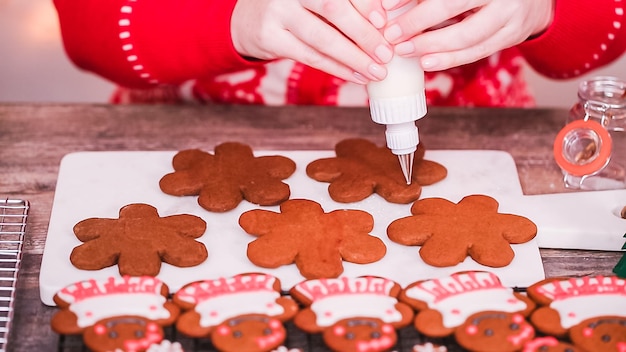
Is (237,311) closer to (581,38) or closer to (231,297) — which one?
(231,297)

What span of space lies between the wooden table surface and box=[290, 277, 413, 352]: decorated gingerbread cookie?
34 cm

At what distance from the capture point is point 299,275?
35.1 inches

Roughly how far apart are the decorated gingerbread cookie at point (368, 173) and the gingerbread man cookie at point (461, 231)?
0.12 ft

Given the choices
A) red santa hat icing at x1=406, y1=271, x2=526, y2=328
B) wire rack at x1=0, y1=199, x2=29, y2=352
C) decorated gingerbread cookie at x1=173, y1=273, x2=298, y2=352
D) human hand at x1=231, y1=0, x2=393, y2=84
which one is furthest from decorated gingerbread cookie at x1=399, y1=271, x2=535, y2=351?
wire rack at x1=0, y1=199, x2=29, y2=352

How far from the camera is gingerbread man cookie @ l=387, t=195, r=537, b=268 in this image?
914 mm

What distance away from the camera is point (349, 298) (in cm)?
83

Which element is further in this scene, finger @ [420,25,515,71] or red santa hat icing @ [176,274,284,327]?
finger @ [420,25,515,71]

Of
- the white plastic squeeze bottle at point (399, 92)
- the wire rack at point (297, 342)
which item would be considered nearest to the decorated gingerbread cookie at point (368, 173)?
the white plastic squeeze bottle at point (399, 92)

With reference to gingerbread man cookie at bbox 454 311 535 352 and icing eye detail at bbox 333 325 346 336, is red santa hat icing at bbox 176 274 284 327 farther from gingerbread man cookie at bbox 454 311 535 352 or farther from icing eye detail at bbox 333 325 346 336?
gingerbread man cookie at bbox 454 311 535 352

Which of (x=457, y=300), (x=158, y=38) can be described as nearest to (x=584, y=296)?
(x=457, y=300)

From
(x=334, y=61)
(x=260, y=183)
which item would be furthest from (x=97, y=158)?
(x=334, y=61)

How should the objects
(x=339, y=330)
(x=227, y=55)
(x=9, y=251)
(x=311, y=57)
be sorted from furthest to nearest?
(x=227, y=55) < (x=311, y=57) < (x=9, y=251) < (x=339, y=330)

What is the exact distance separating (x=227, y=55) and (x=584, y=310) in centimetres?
58

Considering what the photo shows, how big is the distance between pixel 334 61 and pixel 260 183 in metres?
0.17
